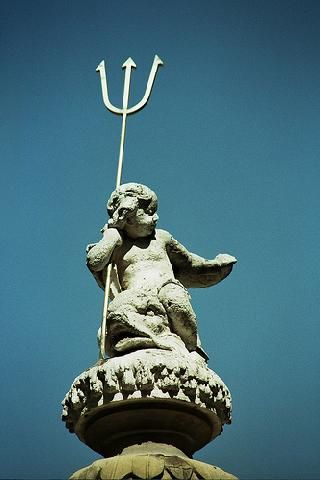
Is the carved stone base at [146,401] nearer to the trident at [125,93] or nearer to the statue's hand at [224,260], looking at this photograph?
the statue's hand at [224,260]

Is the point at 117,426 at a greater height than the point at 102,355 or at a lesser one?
lesser

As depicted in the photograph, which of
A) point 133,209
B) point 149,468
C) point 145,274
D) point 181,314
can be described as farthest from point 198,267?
point 149,468

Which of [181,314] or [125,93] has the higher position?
[125,93]

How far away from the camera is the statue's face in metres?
5.89

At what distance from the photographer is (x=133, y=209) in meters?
5.86

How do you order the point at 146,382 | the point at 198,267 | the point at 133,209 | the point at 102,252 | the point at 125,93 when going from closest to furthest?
the point at 146,382, the point at 102,252, the point at 133,209, the point at 198,267, the point at 125,93

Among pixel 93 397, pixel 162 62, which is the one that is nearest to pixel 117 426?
pixel 93 397

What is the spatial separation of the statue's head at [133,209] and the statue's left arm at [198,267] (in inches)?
12.6

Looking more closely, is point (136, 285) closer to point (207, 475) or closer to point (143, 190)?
point (143, 190)

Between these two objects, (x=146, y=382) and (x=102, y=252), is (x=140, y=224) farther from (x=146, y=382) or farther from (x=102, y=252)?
(x=146, y=382)

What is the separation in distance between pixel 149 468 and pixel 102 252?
178 cm

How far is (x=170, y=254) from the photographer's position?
6.15 m

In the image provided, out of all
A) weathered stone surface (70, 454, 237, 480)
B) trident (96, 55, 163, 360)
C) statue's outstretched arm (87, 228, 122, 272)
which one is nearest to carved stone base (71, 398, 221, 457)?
weathered stone surface (70, 454, 237, 480)

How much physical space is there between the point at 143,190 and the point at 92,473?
2376 mm
